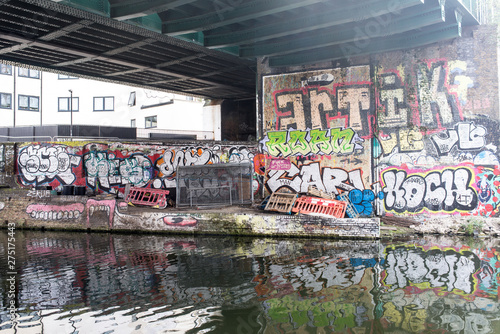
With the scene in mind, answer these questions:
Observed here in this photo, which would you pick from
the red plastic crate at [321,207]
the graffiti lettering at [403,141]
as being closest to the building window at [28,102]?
the red plastic crate at [321,207]

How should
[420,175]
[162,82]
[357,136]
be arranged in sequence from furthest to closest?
1. [162,82]
2. [357,136]
3. [420,175]

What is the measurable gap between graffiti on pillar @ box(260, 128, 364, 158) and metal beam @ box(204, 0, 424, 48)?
412 centimetres

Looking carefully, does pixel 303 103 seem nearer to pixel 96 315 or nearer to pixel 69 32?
pixel 69 32

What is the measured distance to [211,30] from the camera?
52.2 ft

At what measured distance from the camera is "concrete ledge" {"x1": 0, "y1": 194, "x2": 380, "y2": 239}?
546 inches

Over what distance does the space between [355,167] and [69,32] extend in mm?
11698

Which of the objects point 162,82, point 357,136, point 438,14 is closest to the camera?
point 438,14

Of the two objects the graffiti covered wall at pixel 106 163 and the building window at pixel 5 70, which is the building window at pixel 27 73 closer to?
the building window at pixel 5 70

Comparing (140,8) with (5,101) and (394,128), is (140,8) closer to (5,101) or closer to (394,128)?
(394,128)

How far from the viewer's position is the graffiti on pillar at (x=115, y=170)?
19.9 m

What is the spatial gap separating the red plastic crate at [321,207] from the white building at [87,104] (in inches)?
915

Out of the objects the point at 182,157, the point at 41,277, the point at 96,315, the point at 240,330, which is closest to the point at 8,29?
the point at 182,157

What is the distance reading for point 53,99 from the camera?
4675 centimetres

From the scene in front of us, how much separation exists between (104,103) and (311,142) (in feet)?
122
